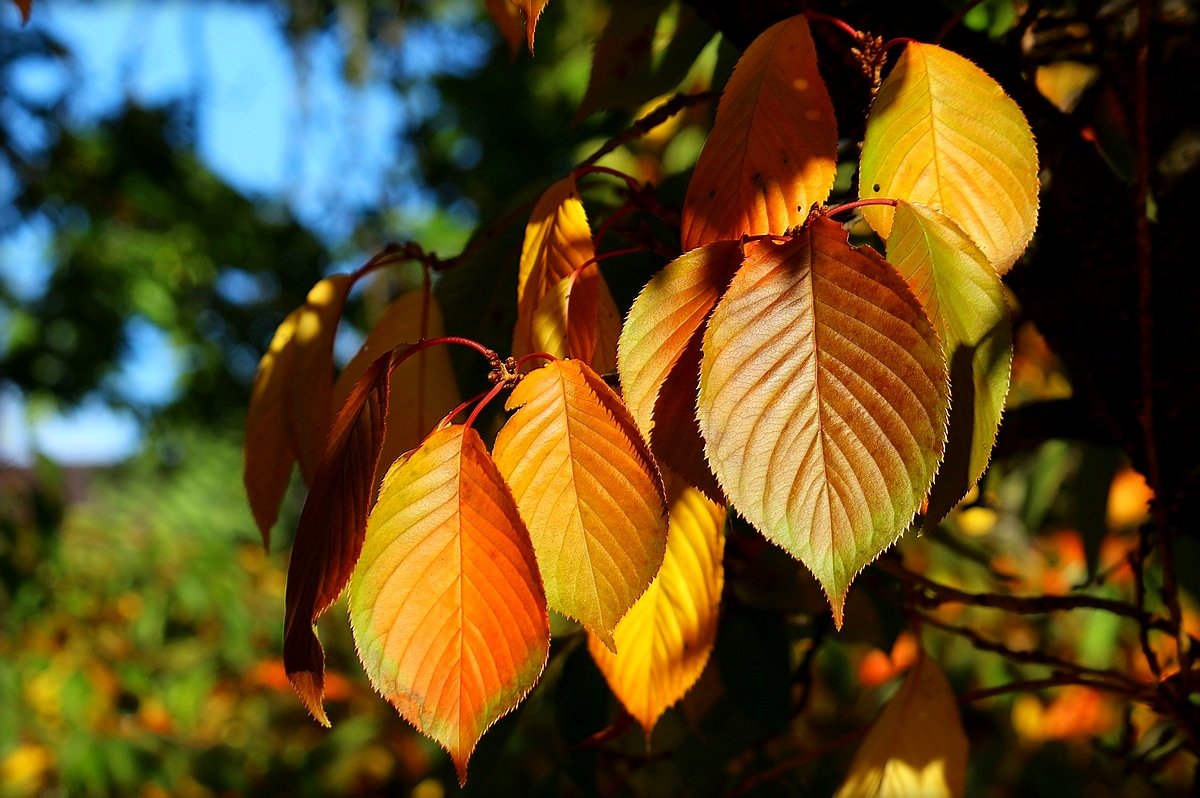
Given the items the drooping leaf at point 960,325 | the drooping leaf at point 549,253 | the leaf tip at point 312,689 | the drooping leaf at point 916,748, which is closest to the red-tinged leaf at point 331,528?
the leaf tip at point 312,689

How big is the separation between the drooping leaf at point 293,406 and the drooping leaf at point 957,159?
0.30m

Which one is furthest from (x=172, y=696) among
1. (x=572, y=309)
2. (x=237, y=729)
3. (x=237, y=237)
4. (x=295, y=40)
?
(x=572, y=309)

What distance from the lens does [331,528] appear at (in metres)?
0.40

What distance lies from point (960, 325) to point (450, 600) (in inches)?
8.4

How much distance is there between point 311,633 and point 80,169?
3011 millimetres

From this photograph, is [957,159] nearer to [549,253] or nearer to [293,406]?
[549,253]

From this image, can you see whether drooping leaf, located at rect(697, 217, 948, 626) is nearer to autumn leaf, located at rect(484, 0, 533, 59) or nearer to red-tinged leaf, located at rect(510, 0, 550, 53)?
red-tinged leaf, located at rect(510, 0, 550, 53)

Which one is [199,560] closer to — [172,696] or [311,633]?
[172,696]

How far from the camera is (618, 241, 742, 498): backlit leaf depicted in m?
0.41

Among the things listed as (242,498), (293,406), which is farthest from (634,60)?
(242,498)

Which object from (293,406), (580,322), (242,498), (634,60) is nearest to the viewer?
(580,322)

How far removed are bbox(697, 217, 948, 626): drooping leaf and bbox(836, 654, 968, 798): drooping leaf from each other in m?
0.28

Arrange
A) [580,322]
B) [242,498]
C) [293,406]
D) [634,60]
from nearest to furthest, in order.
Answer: [580,322] < [293,406] < [634,60] < [242,498]

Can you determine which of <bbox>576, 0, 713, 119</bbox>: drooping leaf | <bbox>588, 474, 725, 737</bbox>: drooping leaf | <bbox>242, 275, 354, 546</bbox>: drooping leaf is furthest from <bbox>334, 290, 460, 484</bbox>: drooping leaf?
<bbox>576, 0, 713, 119</bbox>: drooping leaf
